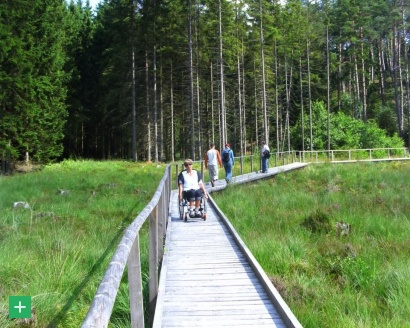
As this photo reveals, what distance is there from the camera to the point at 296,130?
161ft

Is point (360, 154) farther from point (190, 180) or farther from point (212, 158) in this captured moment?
point (190, 180)

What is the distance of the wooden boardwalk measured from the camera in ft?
14.7

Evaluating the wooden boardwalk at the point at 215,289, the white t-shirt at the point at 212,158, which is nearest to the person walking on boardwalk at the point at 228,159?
the white t-shirt at the point at 212,158

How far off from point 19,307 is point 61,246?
3009mm

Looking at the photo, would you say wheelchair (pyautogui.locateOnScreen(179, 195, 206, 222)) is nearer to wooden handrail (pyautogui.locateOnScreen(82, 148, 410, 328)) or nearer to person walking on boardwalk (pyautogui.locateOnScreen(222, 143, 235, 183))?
wooden handrail (pyautogui.locateOnScreen(82, 148, 410, 328))

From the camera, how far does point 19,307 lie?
411 centimetres

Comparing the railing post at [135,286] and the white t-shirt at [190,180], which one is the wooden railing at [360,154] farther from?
the railing post at [135,286]

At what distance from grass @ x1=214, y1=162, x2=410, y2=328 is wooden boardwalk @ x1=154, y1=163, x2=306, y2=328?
1.39ft

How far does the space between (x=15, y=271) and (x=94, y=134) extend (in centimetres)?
4411

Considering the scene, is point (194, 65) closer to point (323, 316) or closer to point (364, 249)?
point (364, 249)

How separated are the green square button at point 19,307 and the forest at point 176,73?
24000 millimetres

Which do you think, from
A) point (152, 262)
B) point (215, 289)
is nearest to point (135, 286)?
point (152, 262)

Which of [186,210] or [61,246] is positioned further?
[186,210]

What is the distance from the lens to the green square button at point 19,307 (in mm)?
4043
